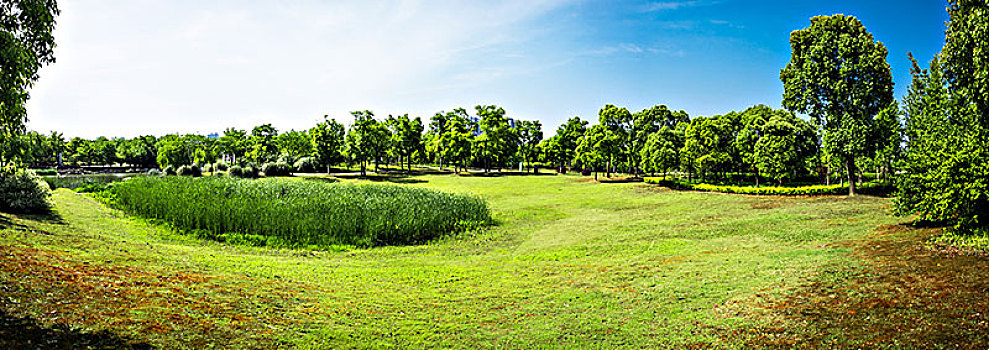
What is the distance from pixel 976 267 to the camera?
855 centimetres

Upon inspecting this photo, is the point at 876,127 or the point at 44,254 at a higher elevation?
the point at 876,127

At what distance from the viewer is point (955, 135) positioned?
41.8ft

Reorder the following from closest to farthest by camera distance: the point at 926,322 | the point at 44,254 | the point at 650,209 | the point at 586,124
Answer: the point at 926,322
the point at 44,254
the point at 650,209
the point at 586,124

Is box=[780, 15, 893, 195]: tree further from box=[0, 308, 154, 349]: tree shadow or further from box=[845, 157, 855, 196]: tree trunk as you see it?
box=[0, 308, 154, 349]: tree shadow

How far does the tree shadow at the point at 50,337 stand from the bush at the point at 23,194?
595 inches

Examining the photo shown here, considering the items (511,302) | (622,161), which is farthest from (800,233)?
(622,161)

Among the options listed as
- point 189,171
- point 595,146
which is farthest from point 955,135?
point 189,171

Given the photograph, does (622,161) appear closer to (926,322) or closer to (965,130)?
(965,130)

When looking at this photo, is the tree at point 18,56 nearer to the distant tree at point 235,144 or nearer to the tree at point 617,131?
the tree at point 617,131

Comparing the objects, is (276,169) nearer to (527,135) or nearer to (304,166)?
(304,166)

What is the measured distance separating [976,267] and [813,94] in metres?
22.3

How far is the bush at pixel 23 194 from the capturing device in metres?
17.1

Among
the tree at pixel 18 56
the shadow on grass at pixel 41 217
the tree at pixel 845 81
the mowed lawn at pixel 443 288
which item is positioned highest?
the tree at pixel 845 81

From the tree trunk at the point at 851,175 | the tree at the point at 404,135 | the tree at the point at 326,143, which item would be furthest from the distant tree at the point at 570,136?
the tree trunk at the point at 851,175
